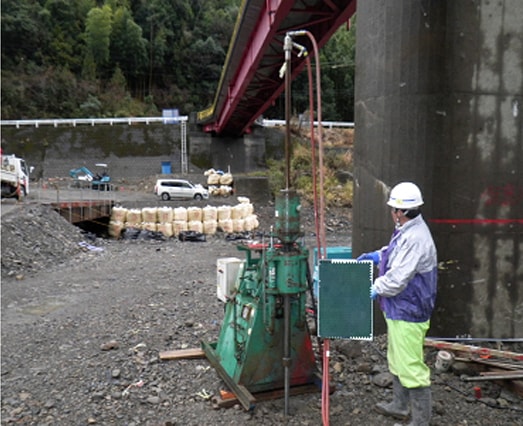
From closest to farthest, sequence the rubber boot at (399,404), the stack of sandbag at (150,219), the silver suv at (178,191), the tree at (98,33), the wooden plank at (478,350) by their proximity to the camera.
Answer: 1. the rubber boot at (399,404)
2. the wooden plank at (478,350)
3. the stack of sandbag at (150,219)
4. the silver suv at (178,191)
5. the tree at (98,33)

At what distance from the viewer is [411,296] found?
124 inches

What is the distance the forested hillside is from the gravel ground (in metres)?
41.8

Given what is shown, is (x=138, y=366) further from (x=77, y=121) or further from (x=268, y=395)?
(x=77, y=121)

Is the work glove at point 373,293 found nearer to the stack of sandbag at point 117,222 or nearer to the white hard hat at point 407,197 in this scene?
the white hard hat at point 407,197

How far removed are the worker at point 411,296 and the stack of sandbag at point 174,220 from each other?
13893mm

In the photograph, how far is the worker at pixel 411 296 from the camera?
3.09m

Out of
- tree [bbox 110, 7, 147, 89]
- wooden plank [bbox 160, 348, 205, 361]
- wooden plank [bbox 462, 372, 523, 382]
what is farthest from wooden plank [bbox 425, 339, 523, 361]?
tree [bbox 110, 7, 147, 89]

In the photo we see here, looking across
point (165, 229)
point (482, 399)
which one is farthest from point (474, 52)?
point (165, 229)

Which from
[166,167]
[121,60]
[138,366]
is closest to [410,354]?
[138,366]

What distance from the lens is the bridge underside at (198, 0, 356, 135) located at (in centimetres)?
1044

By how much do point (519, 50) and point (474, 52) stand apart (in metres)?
0.45

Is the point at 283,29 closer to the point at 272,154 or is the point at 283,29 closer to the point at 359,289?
the point at 359,289

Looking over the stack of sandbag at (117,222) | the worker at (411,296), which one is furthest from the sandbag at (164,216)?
the worker at (411,296)

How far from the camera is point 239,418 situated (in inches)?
141
